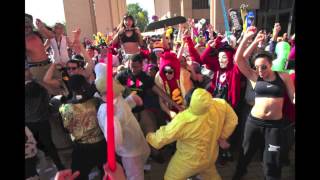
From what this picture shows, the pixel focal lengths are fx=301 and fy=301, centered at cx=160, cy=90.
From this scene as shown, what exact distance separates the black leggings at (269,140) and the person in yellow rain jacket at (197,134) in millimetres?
360

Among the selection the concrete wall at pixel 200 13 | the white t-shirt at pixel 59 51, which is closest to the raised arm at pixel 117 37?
the white t-shirt at pixel 59 51

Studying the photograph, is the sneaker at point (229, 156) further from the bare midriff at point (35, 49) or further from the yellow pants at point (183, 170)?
the bare midriff at point (35, 49)

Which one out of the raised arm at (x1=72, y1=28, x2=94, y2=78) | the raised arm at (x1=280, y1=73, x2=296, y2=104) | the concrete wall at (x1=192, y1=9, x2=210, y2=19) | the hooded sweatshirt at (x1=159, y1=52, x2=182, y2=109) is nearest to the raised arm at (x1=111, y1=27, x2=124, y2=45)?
the raised arm at (x1=72, y1=28, x2=94, y2=78)

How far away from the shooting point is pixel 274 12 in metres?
22.1

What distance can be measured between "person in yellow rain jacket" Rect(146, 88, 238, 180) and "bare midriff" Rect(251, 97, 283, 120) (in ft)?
1.21

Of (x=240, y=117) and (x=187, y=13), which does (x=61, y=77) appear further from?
(x=187, y=13)

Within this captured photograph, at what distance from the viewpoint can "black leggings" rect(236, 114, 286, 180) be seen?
3.14 meters

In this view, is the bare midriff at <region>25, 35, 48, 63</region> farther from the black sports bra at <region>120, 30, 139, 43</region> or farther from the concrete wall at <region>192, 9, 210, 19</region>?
the concrete wall at <region>192, 9, 210, 19</region>

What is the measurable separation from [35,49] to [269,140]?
9.51 ft

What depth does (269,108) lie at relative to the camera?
10.5 feet

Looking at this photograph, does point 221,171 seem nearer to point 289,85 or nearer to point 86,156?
point 289,85

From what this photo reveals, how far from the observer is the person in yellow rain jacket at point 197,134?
291cm
